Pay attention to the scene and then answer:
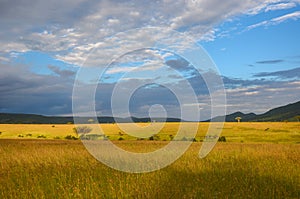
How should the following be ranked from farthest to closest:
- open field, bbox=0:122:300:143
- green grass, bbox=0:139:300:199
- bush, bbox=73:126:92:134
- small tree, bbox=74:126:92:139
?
1. bush, bbox=73:126:92:134
2. small tree, bbox=74:126:92:139
3. open field, bbox=0:122:300:143
4. green grass, bbox=0:139:300:199

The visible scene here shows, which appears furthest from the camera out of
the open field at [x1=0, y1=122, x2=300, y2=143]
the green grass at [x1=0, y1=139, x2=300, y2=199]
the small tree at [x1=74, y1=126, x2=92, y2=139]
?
the small tree at [x1=74, y1=126, x2=92, y2=139]

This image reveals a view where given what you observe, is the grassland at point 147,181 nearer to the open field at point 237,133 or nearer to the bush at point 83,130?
the open field at point 237,133

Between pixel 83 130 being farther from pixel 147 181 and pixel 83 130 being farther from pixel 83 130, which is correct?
pixel 147 181

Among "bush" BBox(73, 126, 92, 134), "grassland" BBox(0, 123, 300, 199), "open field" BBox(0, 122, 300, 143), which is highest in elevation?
"bush" BBox(73, 126, 92, 134)

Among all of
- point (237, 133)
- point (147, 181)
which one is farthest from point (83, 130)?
point (147, 181)

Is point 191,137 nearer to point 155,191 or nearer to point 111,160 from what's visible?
point 111,160

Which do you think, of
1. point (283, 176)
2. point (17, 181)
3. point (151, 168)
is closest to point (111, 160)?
point (151, 168)

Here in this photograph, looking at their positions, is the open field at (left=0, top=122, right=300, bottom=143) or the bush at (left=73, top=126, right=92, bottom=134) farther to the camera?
the bush at (left=73, top=126, right=92, bottom=134)

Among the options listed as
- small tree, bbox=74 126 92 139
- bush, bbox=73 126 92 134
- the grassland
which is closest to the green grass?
the grassland

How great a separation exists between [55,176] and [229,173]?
576 centimetres

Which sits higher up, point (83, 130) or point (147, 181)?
point (83, 130)

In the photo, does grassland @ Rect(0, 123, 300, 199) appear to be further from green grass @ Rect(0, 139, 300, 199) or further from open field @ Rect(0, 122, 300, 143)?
open field @ Rect(0, 122, 300, 143)

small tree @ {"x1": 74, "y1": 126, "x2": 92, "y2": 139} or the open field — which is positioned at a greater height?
small tree @ {"x1": 74, "y1": 126, "x2": 92, "y2": 139}

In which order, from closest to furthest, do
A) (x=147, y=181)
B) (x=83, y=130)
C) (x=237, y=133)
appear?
(x=147, y=181) → (x=237, y=133) → (x=83, y=130)
